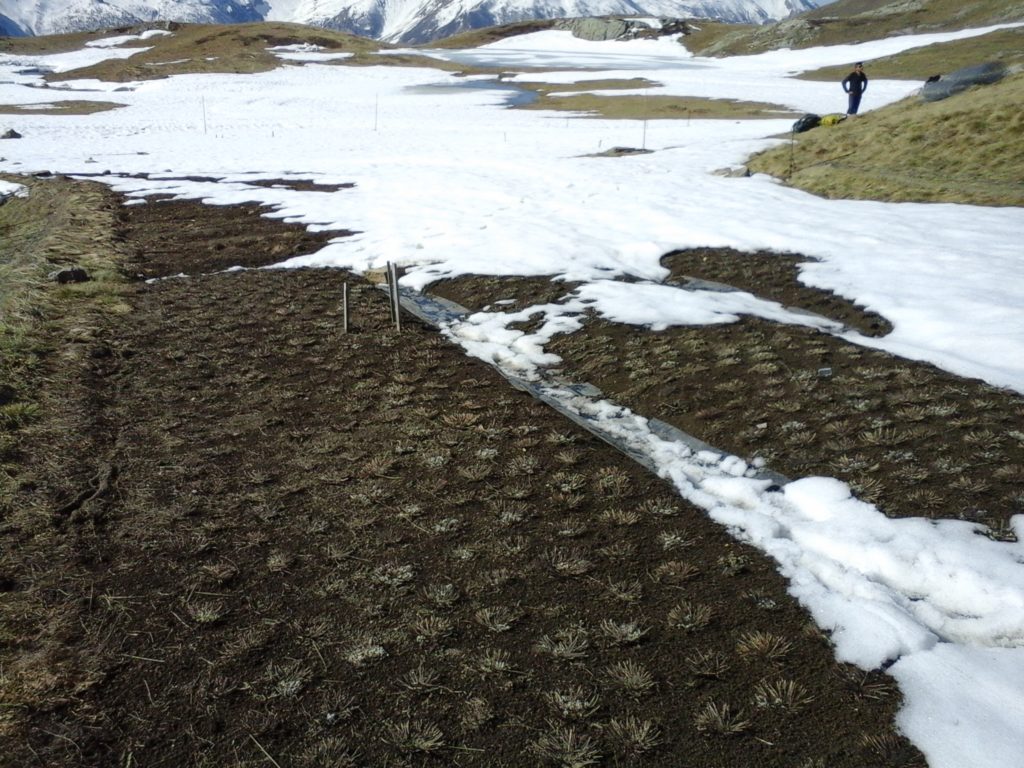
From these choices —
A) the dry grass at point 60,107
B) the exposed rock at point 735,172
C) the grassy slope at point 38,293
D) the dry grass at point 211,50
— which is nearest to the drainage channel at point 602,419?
the grassy slope at point 38,293

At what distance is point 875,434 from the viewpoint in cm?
619

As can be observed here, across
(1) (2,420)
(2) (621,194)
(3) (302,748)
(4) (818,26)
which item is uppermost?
(4) (818,26)

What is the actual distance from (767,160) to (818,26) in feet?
347

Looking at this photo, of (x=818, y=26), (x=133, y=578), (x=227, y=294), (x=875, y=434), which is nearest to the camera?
(x=133, y=578)

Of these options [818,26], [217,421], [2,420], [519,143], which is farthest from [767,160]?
[818,26]

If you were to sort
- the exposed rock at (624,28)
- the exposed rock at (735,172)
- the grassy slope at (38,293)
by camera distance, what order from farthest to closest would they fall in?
the exposed rock at (624,28) < the exposed rock at (735,172) < the grassy slope at (38,293)

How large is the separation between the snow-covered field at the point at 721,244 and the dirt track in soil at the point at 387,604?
40 centimetres

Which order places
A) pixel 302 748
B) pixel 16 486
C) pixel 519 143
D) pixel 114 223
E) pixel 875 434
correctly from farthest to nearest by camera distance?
pixel 519 143 < pixel 114 223 < pixel 875 434 < pixel 16 486 < pixel 302 748

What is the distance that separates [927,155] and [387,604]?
→ 18.3 m

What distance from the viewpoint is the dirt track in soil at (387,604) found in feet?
11.6

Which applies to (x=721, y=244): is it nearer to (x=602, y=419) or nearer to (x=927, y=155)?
(x=602, y=419)

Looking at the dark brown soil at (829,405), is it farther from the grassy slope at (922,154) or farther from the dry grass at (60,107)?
the dry grass at (60,107)

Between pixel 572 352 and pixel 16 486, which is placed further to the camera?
pixel 572 352

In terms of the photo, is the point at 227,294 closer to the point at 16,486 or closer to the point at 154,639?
the point at 16,486
